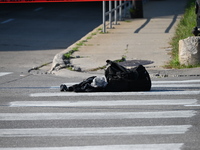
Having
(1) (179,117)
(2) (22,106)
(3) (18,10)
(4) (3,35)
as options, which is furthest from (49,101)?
(3) (18,10)

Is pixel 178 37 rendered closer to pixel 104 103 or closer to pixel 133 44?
pixel 133 44

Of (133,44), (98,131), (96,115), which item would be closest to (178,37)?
(133,44)

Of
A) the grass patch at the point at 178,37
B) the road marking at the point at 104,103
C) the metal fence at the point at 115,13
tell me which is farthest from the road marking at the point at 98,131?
the metal fence at the point at 115,13

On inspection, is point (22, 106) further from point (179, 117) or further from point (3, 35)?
point (3, 35)

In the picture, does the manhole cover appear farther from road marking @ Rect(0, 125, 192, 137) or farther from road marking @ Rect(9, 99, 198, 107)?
road marking @ Rect(0, 125, 192, 137)

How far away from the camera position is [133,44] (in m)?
15.8

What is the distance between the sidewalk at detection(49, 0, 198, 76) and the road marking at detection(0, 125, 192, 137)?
16.7 ft

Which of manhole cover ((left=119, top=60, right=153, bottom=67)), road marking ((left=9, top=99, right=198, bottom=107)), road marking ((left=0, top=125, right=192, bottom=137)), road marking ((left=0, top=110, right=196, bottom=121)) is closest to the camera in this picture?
road marking ((left=0, top=125, right=192, bottom=137))

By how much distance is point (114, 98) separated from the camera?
9070mm

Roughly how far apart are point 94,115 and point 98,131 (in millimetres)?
905

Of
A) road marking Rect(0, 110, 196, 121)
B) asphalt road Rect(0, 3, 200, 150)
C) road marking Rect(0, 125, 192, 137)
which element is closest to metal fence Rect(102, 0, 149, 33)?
asphalt road Rect(0, 3, 200, 150)

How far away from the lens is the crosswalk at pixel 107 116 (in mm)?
6426

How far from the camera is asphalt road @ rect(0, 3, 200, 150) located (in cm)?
652

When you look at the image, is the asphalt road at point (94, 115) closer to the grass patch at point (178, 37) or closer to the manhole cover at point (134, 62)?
the grass patch at point (178, 37)
